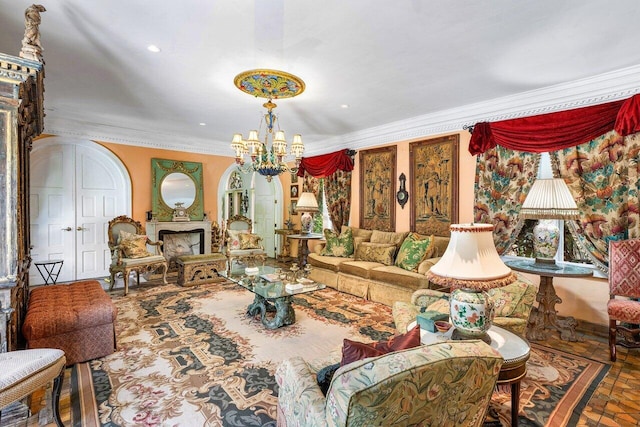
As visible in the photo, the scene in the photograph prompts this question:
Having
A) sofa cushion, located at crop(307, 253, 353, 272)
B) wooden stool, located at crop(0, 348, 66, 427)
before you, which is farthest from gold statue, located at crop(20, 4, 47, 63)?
sofa cushion, located at crop(307, 253, 353, 272)

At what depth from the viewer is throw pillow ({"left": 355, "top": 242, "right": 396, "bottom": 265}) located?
4.70 metres

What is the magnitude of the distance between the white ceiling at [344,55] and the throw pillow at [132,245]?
201cm

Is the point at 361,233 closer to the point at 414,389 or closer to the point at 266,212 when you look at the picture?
the point at 266,212

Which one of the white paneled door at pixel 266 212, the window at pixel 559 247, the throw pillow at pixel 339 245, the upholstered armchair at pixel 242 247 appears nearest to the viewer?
the window at pixel 559 247

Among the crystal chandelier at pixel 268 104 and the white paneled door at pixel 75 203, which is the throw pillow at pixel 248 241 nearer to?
the white paneled door at pixel 75 203

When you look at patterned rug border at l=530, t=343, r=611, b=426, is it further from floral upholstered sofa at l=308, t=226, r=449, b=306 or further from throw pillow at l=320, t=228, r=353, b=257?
throw pillow at l=320, t=228, r=353, b=257

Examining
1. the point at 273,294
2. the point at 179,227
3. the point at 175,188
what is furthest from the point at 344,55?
the point at 179,227

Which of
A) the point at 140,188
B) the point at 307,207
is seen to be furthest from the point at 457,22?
the point at 140,188

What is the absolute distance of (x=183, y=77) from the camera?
3.37 metres

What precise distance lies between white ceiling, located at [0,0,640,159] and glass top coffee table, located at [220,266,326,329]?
7.78ft

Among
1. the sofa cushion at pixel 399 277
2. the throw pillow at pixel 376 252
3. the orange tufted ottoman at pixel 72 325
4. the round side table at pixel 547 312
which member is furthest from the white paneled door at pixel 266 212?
the round side table at pixel 547 312

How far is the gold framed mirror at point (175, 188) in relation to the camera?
19.7ft

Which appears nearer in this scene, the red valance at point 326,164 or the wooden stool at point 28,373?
the wooden stool at point 28,373

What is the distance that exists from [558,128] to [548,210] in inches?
43.3
